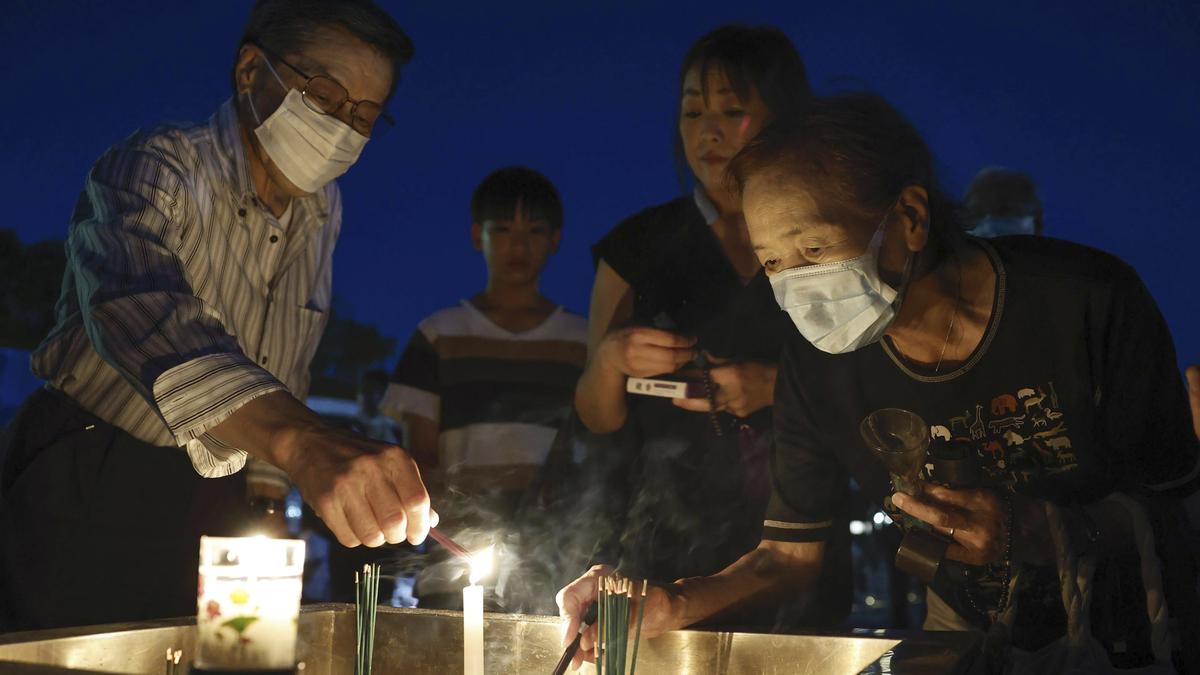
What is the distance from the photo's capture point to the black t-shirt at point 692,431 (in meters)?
2.78

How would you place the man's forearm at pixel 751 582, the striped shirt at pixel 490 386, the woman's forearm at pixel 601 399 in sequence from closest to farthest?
the man's forearm at pixel 751 582
the woman's forearm at pixel 601 399
the striped shirt at pixel 490 386

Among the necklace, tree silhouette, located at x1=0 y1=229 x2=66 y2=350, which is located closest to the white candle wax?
the necklace

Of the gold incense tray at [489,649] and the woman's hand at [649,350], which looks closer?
the gold incense tray at [489,649]

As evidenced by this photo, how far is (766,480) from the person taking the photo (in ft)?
9.25

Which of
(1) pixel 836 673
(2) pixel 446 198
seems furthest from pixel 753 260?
(2) pixel 446 198

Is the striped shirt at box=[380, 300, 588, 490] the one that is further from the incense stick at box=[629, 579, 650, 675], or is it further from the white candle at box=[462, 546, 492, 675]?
the white candle at box=[462, 546, 492, 675]

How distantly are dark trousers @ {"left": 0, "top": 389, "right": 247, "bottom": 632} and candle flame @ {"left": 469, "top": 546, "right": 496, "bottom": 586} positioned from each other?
1.15 meters

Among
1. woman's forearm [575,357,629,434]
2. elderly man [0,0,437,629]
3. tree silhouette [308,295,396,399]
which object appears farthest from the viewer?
tree silhouette [308,295,396,399]

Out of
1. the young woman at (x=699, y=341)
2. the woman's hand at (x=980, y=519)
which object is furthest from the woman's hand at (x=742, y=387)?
the woman's hand at (x=980, y=519)

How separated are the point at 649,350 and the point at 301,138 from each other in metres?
1.11

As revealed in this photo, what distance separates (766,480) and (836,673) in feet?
3.82

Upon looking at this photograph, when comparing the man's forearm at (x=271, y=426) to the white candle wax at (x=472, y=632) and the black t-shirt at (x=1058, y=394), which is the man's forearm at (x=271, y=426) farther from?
the black t-shirt at (x=1058, y=394)

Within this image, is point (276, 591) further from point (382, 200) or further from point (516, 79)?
point (382, 200)

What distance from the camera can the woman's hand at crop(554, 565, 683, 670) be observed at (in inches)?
71.1
